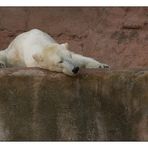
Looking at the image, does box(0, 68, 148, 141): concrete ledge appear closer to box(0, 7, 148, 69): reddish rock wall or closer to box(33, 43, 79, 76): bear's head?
box(33, 43, 79, 76): bear's head

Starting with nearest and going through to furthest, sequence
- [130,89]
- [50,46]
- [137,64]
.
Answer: [130,89]
[50,46]
[137,64]

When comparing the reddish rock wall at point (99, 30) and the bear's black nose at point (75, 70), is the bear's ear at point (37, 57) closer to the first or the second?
the bear's black nose at point (75, 70)

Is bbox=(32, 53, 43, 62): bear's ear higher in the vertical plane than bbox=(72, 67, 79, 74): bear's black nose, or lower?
higher

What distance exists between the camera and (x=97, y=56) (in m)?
8.99

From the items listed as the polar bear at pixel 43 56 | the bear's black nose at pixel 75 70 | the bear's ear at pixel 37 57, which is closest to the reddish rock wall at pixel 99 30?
the polar bear at pixel 43 56

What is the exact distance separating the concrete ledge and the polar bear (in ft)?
0.64

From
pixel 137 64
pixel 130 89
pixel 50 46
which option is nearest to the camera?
pixel 130 89

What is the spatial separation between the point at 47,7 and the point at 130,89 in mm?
4420

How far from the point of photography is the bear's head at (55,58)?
5.60 m

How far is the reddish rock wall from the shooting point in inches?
353

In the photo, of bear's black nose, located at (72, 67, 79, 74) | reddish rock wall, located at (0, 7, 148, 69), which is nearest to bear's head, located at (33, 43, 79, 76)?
bear's black nose, located at (72, 67, 79, 74)

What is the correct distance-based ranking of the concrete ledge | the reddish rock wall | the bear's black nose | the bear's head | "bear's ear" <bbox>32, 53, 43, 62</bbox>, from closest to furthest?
the concrete ledge < the bear's black nose < the bear's head < "bear's ear" <bbox>32, 53, 43, 62</bbox> < the reddish rock wall

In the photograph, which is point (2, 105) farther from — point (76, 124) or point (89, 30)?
point (89, 30)

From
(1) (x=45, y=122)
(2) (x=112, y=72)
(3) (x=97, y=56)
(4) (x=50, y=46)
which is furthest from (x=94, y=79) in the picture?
(3) (x=97, y=56)
